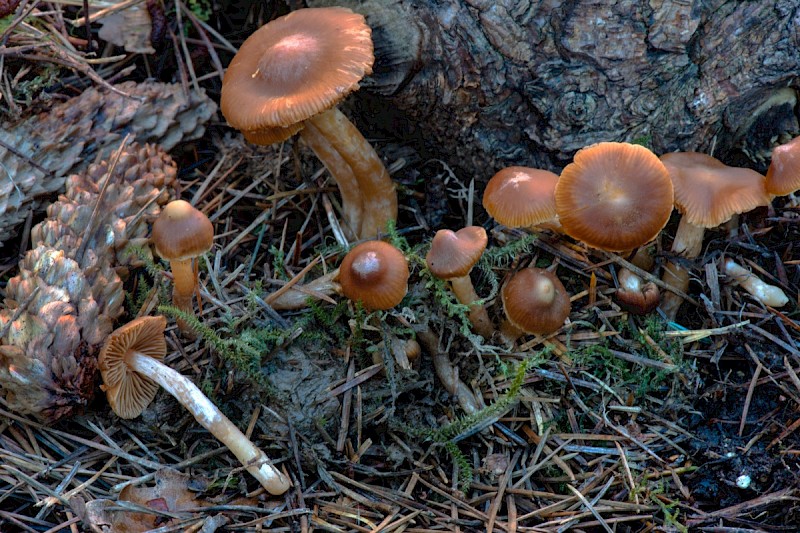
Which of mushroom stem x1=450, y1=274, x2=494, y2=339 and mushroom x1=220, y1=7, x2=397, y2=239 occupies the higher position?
mushroom x1=220, y1=7, x2=397, y2=239

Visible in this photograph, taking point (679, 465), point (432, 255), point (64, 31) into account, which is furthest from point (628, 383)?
point (64, 31)

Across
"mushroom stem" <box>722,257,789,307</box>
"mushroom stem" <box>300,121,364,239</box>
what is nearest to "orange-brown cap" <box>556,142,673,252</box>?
"mushroom stem" <box>722,257,789,307</box>

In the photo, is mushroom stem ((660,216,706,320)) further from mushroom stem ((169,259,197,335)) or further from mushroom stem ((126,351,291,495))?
mushroom stem ((169,259,197,335))

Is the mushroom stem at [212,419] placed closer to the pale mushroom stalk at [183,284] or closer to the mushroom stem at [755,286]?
the pale mushroom stalk at [183,284]

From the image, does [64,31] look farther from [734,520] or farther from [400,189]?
[734,520]

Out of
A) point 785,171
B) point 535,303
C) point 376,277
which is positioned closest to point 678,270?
point 785,171

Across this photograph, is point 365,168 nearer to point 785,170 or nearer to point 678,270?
point 678,270
